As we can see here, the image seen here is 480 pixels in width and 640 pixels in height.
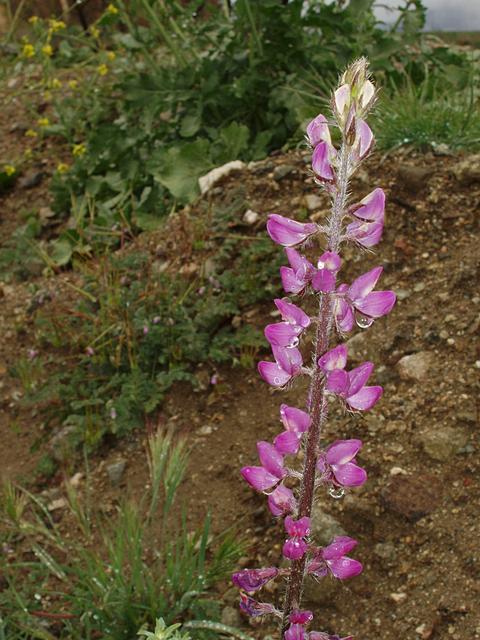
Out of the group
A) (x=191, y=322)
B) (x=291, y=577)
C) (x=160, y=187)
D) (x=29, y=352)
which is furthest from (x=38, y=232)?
(x=291, y=577)

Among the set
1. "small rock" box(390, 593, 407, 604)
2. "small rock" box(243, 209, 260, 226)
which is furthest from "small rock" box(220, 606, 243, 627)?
"small rock" box(243, 209, 260, 226)

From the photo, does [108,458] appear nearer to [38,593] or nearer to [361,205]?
[38,593]

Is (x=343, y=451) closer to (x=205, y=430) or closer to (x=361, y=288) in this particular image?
(x=361, y=288)

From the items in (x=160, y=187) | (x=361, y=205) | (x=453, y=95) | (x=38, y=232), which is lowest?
(x=38, y=232)

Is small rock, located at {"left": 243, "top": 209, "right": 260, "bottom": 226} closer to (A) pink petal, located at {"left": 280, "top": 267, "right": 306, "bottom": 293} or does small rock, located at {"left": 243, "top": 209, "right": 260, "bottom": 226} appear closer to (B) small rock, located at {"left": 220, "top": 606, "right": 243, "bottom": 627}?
(B) small rock, located at {"left": 220, "top": 606, "right": 243, "bottom": 627}

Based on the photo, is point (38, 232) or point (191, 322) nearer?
point (191, 322)

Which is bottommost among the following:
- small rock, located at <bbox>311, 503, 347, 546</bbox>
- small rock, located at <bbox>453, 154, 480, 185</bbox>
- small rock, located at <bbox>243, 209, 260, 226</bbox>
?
small rock, located at <bbox>311, 503, 347, 546</bbox>
